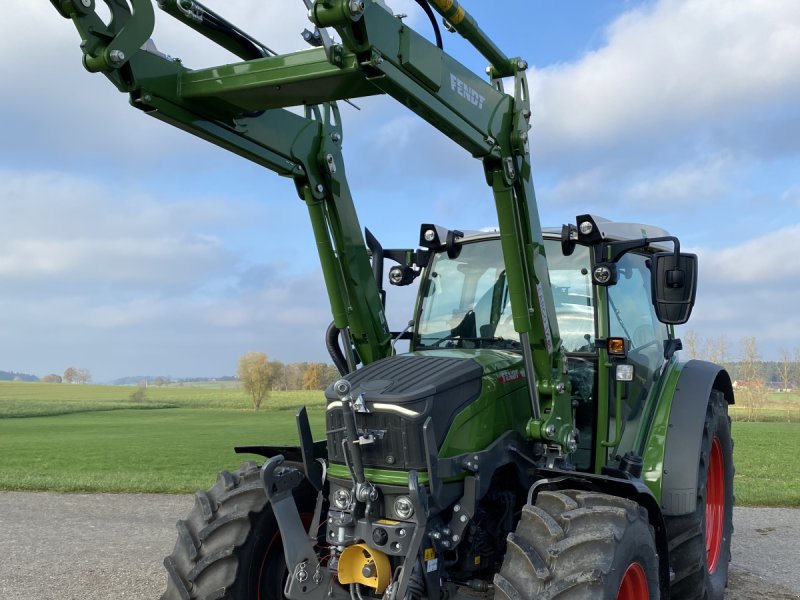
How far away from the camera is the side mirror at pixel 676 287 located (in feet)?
14.0

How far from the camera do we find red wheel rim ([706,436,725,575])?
252 inches

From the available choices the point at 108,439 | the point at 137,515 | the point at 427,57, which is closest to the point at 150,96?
the point at 427,57

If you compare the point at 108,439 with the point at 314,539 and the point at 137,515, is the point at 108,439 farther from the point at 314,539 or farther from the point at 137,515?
the point at 314,539

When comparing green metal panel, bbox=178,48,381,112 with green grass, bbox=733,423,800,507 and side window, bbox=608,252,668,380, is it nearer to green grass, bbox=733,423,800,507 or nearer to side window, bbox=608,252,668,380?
side window, bbox=608,252,668,380

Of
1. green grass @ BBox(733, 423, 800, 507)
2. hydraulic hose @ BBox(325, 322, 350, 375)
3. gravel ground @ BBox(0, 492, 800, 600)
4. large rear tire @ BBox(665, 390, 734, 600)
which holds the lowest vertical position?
green grass @ BBox(733, 423, 800, 507)

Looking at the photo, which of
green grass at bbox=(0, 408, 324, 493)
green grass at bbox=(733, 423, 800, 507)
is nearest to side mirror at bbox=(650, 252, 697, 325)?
green grass at bbox=(733, 423, 800, 507)

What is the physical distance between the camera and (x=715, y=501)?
6.58 metres

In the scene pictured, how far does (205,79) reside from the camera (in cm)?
393

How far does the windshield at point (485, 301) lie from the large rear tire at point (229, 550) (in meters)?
1.72

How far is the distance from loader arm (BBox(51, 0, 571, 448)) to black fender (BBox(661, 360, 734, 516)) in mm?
1212

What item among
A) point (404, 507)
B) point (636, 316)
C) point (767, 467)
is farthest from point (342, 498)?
point (767, 467)

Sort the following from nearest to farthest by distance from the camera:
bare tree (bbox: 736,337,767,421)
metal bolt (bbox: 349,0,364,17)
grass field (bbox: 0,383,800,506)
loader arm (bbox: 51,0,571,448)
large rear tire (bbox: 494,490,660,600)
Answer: metal bolt (bbox: 349,0,364,17)
large rear tire (bbox: 494,490,660,600)
loader arm (bbox: 51,0,571,448)
grass field (bbox: 0,383,800,506)
bare tree (bbox: 736,337,767,421)

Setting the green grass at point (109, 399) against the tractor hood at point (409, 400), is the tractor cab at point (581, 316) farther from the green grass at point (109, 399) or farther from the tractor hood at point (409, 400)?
the green grass at point (109, 399)

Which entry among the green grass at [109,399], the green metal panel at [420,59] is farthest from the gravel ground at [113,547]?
the green grass at [109,399]
